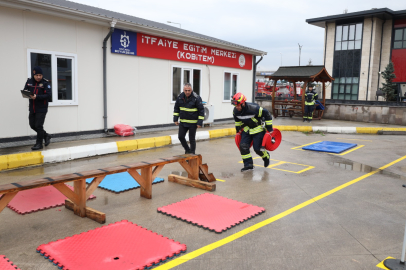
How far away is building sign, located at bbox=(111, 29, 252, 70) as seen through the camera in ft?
38.3

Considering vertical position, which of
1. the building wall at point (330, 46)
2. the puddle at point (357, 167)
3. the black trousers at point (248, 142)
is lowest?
the puddle at point (357, 167)

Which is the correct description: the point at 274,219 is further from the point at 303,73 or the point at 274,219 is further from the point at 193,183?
the point at 303,73

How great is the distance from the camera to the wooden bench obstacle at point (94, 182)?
166 inches

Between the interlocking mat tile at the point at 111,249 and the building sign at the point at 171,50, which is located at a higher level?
the building sign at the point at 171,50

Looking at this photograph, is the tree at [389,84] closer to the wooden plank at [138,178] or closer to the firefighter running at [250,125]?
the firefighter running at [250,125]

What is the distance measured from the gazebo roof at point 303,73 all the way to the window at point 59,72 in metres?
12.4

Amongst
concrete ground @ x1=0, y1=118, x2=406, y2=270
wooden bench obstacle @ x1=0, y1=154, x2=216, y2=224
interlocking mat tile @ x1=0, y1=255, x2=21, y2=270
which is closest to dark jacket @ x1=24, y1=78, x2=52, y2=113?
concrete ground @ x1=0, y1=118, x2=406, y2=270

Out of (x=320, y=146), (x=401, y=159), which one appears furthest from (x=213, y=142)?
(x=401, y=159)

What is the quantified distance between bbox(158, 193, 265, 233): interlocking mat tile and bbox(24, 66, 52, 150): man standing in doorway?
4.97 m

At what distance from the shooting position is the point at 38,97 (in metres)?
8.36

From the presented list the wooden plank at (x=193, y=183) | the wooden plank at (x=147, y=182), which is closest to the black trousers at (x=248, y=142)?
the wooden plank at (x=193, y=183)

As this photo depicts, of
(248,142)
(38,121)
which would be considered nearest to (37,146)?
(38,121)

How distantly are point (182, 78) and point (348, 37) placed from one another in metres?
27.3

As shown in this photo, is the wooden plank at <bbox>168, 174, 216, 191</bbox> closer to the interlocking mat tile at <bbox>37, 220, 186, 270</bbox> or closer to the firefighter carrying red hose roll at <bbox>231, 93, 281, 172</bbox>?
the firefighter carrying red hose roll at <bbox>231, 93, 281, 172</bbox>
